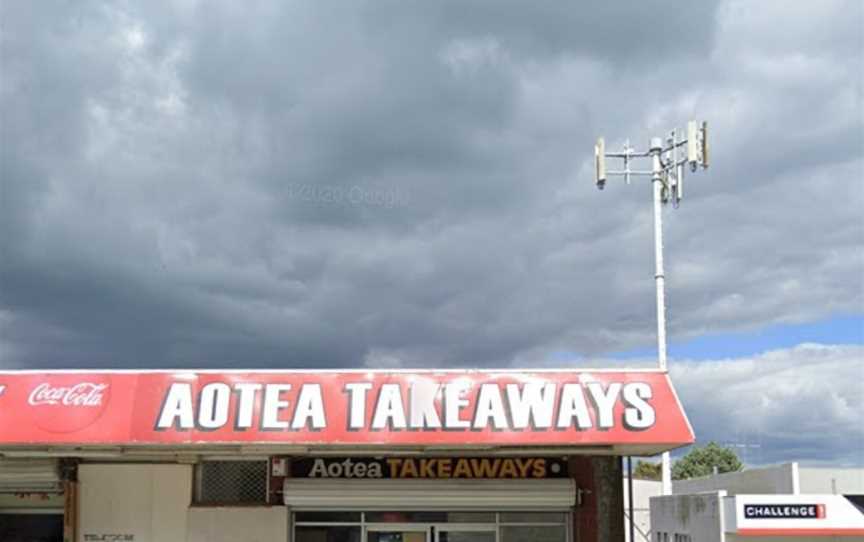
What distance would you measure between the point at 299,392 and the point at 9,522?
6.54m

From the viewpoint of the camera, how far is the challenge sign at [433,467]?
16.6 metres

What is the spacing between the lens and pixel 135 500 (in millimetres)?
16703

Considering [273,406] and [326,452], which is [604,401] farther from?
[273,406]

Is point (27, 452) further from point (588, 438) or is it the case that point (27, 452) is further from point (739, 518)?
point (739, 518)

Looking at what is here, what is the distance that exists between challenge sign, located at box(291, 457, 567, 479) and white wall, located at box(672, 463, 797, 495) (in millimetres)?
6002

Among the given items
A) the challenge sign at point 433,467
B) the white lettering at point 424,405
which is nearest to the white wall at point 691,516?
the challenge sign at point 433,467

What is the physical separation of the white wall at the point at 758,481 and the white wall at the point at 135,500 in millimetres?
11358

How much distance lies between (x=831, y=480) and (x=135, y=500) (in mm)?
13349

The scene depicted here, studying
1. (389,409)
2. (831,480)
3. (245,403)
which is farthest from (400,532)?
(831,480)

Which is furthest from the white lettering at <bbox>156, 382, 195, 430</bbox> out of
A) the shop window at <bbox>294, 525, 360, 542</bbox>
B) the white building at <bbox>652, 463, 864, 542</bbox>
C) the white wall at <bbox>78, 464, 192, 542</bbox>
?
the white building at <bbox>652, 463, 864, 542</bbox>

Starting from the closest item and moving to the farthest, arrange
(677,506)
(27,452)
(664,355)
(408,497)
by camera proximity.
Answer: (27,452) < (408,497) < (677,506) < (664,355)

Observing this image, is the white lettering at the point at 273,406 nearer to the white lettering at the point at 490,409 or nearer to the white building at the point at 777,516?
the white lettering at the point at 490,409

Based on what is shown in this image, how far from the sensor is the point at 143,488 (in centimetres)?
1673

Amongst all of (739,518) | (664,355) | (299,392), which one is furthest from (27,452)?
(664,355)
